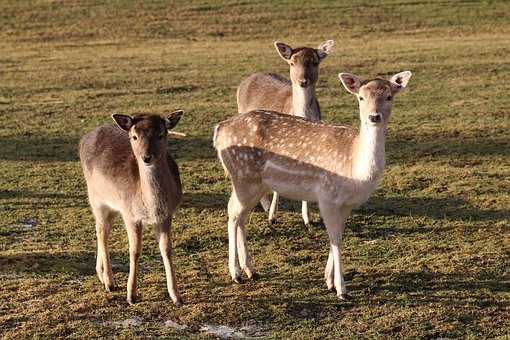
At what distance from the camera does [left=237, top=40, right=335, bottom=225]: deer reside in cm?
1141

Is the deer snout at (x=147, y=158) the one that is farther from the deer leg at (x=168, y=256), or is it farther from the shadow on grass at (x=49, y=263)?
the shadow on grass at (x=49, y=263)

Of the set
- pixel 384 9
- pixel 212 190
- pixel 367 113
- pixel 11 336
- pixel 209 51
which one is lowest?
pixel 11 336

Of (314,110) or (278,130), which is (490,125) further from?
(278,130)

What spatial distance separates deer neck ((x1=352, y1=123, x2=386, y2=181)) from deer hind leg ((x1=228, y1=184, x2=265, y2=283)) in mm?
1071

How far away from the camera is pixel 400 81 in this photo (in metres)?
8.64

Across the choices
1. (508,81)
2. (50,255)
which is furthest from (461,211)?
(508,81)

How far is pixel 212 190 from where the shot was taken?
1241 cm

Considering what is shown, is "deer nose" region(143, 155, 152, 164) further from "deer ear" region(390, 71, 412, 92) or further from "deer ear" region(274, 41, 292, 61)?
"deer ear" region(274, 41, 292, 61)

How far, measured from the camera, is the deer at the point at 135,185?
8102 mm

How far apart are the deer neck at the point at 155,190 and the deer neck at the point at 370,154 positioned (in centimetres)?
168

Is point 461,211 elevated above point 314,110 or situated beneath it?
situated beneath

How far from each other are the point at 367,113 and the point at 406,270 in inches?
72.1

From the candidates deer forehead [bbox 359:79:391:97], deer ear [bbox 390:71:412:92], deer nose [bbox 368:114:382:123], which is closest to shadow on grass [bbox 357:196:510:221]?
deer ear [bbox 390:71:412:92]

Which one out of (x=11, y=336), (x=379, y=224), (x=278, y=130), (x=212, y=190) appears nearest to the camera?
(x=11, y=336)
